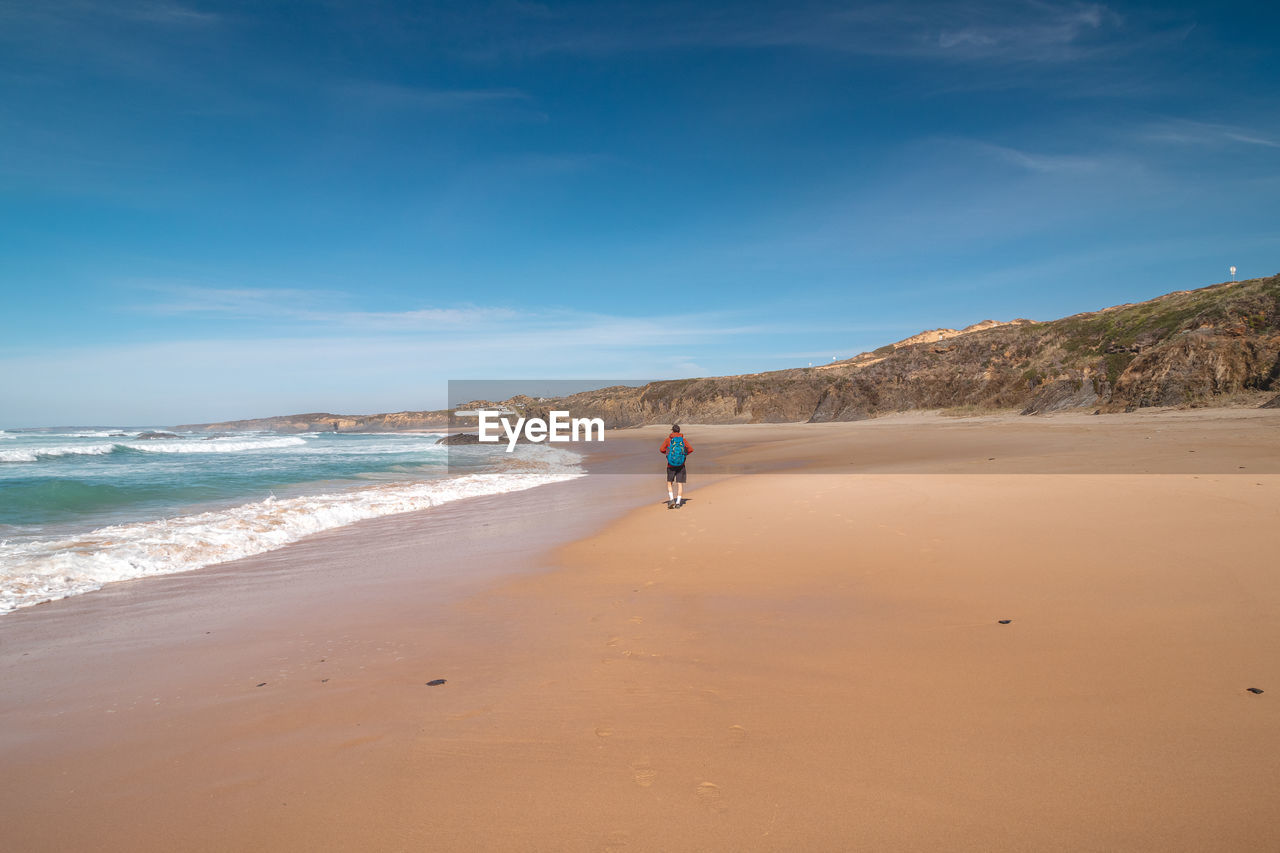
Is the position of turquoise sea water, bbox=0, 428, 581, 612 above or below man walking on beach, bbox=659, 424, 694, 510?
below

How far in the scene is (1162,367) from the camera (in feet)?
79.7

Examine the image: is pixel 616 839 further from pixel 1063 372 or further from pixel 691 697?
pixel 1063 372

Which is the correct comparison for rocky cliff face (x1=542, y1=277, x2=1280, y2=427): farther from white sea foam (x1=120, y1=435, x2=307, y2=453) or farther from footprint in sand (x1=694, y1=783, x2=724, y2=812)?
white sea foam (x1=120, y1=435, x2=307, y2=453)

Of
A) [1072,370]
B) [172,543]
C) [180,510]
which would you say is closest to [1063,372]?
[1072,370]

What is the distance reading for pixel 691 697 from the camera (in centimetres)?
321

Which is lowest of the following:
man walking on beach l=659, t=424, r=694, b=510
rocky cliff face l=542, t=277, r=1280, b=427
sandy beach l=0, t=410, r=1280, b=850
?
sandy beach l=0, t=410, r=1280, b=850

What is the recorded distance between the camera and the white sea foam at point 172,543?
21.3ft

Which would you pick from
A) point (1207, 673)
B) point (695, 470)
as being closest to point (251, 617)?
point (1207, 673)

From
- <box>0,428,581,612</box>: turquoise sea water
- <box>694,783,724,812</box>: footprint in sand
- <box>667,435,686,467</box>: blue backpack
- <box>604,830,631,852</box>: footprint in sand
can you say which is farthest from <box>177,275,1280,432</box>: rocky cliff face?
<box>604,830,631,852</box>: footprint in sand

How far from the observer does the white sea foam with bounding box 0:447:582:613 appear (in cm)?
649

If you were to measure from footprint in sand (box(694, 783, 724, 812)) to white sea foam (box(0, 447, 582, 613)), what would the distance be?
660 centimetres

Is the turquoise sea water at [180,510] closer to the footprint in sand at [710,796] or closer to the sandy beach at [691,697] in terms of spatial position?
the sandy beach at [691,697]

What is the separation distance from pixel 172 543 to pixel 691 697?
26.0 feet

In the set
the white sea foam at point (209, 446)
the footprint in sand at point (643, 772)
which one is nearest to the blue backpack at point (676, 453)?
the footprint in sand at point (643, 772)
